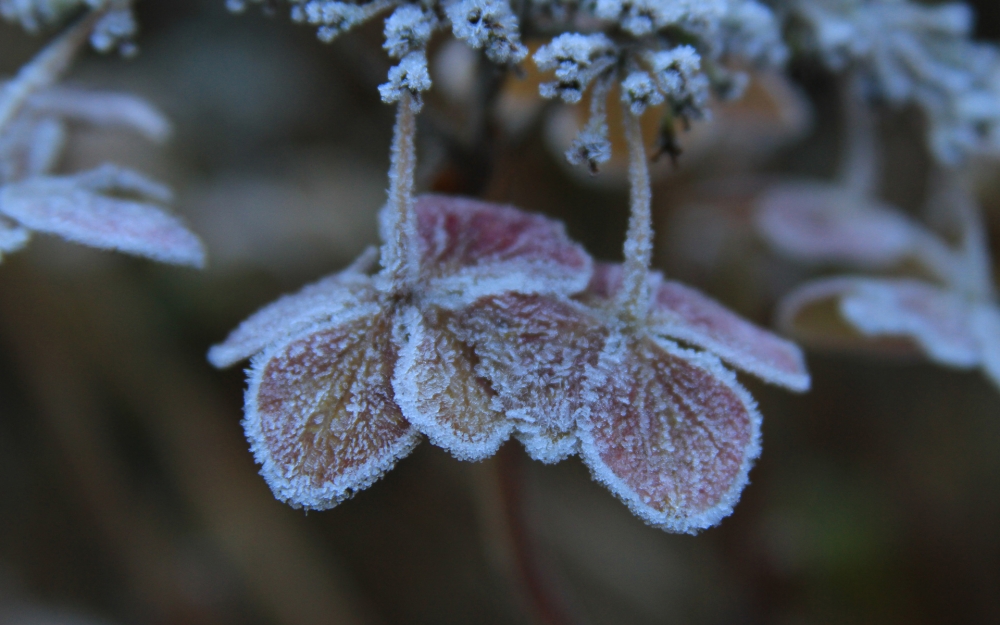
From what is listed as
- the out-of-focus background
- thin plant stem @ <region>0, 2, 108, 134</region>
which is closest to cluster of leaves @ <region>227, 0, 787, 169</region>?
thin plant stem @ <region>0, 2, 108, 134</region>

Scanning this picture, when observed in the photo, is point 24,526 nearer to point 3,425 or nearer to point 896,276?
point 3,425

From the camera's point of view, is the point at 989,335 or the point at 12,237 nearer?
the point at 12,237

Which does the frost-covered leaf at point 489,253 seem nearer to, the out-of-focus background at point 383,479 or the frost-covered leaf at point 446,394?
the frost-covered leaf at point 446,394

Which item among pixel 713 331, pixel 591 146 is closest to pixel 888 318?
pixel 713 331

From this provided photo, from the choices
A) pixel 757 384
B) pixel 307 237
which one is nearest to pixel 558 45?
pixel 757 384

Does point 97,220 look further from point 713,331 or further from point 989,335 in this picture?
point 989,335

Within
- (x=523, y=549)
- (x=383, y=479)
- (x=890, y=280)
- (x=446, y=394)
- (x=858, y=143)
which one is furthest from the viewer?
(x=383, y=479)

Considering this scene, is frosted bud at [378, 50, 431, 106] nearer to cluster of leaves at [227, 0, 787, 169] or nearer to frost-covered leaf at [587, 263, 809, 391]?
cluster of leaves at [227, 0, 787, 169]
